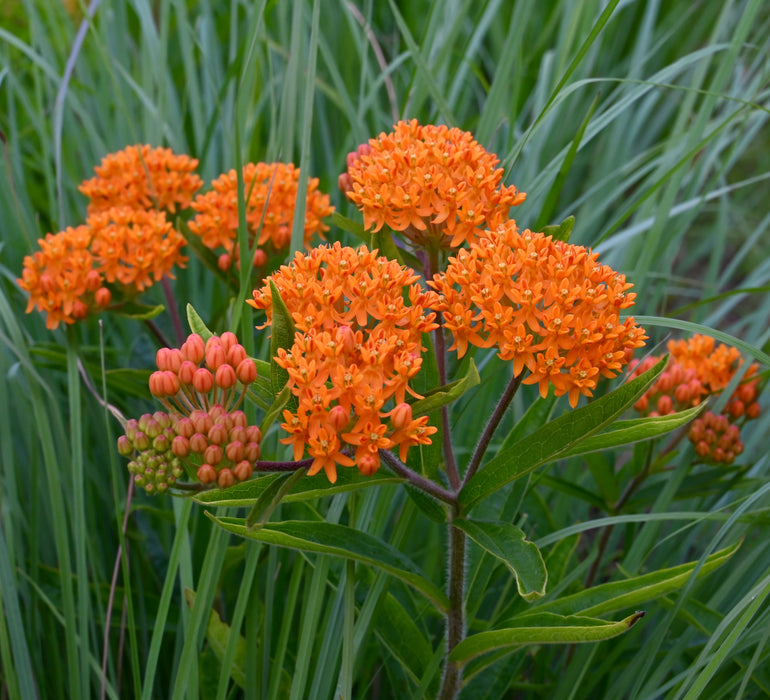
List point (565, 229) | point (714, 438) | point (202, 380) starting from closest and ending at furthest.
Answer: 1. point (202, 380)
2. point (565, 229)
3. point (714, 438)

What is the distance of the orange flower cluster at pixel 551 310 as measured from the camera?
1.36 meters

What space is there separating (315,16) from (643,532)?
4.65 feet

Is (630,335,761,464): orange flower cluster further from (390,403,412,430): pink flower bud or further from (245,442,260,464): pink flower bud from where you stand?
(245,442,260,464): pink flower bud

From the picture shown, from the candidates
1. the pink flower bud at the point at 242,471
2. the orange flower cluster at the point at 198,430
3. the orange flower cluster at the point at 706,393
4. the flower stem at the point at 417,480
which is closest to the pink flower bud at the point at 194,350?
the orange flower cluster at the point at 198,430

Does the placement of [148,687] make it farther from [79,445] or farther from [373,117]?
[373,117]

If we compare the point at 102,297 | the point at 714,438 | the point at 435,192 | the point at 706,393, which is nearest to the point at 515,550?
the point at 435,192

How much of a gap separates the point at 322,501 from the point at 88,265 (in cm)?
88

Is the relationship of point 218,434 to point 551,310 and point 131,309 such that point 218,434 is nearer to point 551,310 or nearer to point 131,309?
point 551,310

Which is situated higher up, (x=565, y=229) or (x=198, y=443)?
(x=565, y=229)

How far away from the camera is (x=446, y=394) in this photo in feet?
4.24

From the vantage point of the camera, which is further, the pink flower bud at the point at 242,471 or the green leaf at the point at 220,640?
the green leaf at the point at 220,640

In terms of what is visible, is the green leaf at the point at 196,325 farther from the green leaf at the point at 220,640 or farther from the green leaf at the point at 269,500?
the green leaf at the point at 220,640

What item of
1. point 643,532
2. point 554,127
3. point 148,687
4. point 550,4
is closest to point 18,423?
point 148,687

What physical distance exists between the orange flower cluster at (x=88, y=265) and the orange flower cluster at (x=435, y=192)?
0.78 m
